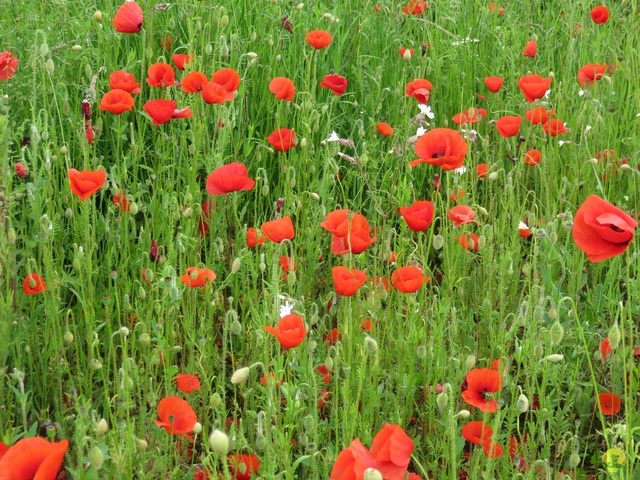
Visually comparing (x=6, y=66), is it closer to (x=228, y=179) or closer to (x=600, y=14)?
(x=228, y=179)

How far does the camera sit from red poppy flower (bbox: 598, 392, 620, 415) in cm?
197

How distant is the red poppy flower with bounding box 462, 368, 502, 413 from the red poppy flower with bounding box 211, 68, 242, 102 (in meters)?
1.11

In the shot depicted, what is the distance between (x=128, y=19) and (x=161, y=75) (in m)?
0.27

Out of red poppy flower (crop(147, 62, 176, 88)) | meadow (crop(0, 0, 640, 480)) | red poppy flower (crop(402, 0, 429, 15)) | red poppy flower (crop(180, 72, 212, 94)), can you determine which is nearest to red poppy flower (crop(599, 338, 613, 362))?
meadow (crop(0, 0, 640, 480))

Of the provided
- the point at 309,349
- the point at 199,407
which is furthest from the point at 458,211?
the point at 199,407

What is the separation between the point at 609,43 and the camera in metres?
3.70

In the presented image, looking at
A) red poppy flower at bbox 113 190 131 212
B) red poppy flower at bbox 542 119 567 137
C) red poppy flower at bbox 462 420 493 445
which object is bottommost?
red poppy flower at bbox 462 420 493 445

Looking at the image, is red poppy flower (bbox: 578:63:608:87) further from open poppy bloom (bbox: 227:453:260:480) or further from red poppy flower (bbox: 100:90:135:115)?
open poppy bloom (bbox: 227:453:260:480)

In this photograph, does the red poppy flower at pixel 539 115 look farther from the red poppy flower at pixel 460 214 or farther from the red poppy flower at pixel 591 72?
the red poppy flower at pixel 460 214

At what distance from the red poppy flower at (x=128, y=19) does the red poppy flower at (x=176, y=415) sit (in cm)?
140

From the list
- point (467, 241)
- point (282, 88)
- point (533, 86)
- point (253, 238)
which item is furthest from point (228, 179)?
point (533, 86)

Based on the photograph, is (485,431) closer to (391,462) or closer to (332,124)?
(391,462)

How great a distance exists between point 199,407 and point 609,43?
260 cm

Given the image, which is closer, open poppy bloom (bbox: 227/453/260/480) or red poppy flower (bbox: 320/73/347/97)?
open poppy bloom (bbox: 227/453/260/480)
